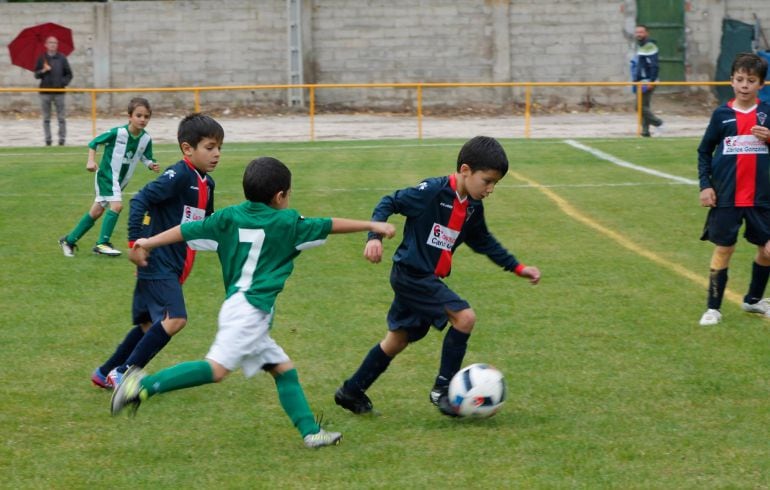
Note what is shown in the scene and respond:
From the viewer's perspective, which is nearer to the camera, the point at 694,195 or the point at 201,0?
the point at 694,195

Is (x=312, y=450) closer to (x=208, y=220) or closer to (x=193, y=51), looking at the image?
(x=208, y=220)

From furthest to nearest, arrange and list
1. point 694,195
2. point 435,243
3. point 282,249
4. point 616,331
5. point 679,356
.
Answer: point 694,195, point 616,331, point 679,356, point 435,243, point 282,249

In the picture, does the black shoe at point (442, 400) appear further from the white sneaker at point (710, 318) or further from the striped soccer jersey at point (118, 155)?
the striped soccer jersey at point (118, 155)

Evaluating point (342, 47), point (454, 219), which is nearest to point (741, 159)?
point (454, 219)

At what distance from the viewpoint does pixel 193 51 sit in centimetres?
3072

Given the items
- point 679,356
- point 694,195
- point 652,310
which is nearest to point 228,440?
point 679,356

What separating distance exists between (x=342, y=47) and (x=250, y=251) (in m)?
25.9

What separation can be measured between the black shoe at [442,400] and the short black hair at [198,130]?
1832mm

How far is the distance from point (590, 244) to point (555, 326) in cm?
374

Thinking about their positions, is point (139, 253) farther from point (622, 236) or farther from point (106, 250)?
point (622, 236)

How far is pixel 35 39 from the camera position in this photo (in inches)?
1206

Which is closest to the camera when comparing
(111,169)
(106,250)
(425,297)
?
(425,297)

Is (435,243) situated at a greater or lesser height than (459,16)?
lesser

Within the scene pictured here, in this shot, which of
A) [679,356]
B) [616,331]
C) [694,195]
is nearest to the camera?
[679,356]
